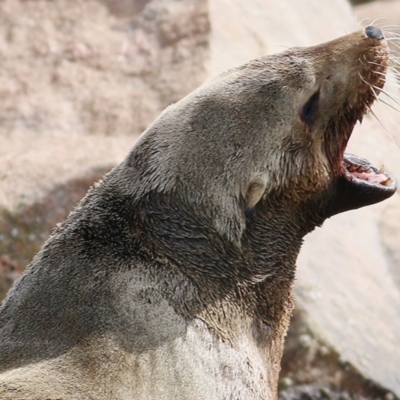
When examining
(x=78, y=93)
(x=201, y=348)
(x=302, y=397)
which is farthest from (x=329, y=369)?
(x=78, y=93)

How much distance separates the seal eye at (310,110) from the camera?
4734 mm

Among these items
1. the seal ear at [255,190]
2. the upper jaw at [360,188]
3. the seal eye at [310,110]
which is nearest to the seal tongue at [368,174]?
the upper jaw at [360,188]

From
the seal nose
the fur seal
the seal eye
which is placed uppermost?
the seal nose

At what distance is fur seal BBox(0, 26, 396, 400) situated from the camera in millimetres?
4164

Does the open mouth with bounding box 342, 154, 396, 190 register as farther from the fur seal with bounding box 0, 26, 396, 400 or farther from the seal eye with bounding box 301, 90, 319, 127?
the seal eye with bounding box 301, 90, 319, 127

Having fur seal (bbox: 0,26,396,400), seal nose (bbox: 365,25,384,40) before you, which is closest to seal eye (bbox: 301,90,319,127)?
fur seal (bbox: 0,26,396,400)

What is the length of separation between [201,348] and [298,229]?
964mm

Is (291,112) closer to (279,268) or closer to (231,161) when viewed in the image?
(231,161)

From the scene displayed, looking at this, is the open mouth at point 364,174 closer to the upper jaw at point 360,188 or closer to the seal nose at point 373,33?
the upper jaw at point 360,188

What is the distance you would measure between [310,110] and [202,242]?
930 mm

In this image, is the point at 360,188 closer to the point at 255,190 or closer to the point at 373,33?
the point at 255,190

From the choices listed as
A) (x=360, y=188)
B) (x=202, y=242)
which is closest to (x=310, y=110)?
(x=360, y=188)

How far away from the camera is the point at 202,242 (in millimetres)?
4582

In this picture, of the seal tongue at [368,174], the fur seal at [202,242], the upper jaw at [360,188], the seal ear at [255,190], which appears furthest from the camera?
the seal tongue at [368,174]
